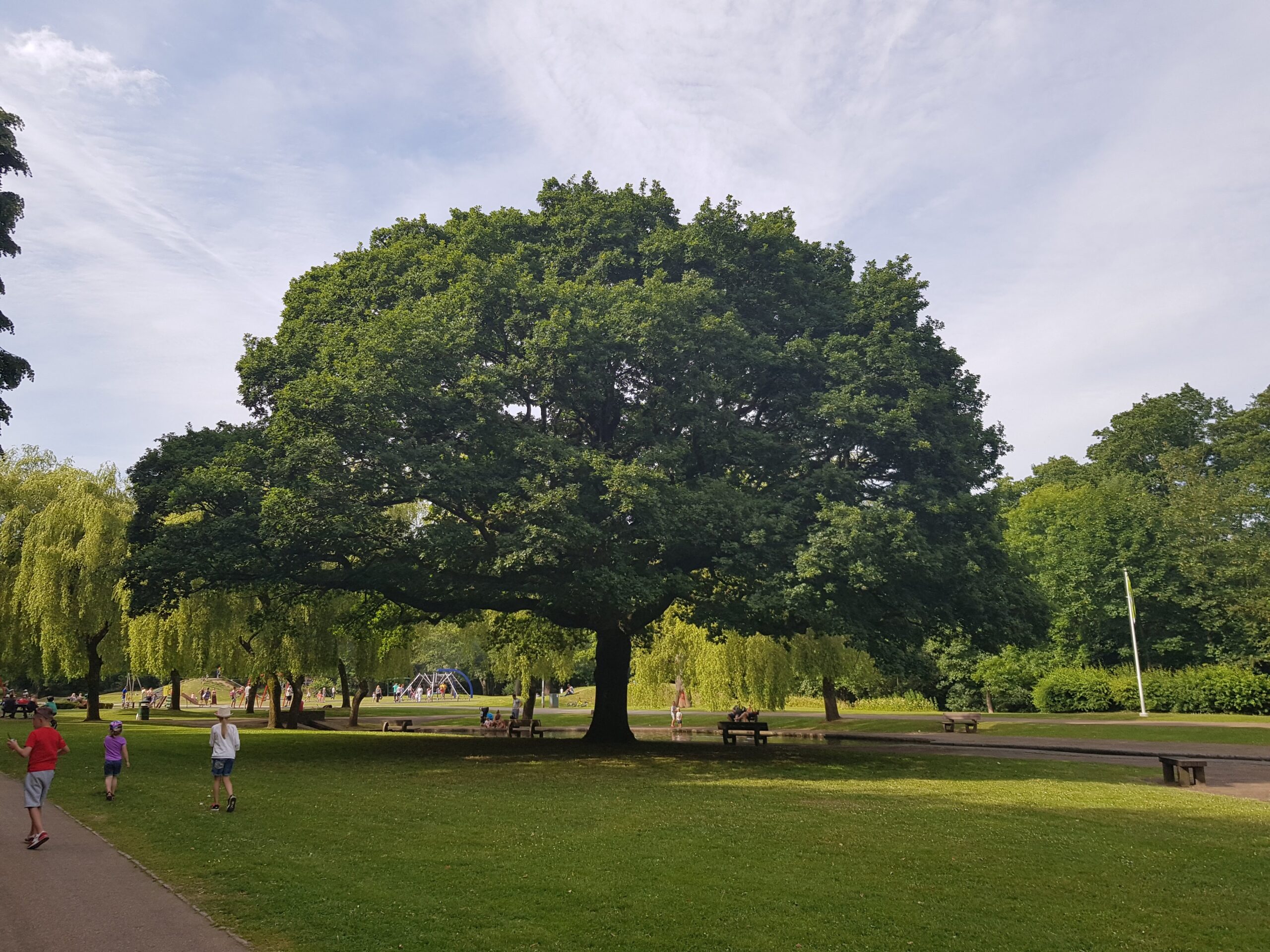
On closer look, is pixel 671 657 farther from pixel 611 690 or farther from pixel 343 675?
pixel 343 675

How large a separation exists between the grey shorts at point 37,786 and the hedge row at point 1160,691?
5096 cm

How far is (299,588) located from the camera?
2745 cm

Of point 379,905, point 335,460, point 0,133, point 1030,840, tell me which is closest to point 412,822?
point 379,905

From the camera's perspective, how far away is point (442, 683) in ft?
373

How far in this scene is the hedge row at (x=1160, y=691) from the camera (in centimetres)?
4534

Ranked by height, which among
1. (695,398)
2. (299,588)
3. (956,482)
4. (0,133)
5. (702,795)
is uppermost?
(0,133)

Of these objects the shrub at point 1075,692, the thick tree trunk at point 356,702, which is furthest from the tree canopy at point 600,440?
the shrub at point 1075,692

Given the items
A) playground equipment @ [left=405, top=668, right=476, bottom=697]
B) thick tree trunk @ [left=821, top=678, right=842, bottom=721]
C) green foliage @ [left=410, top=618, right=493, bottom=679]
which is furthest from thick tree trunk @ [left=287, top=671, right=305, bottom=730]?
playground equipment @ [left=405, top=668, right=476, bottom=697]

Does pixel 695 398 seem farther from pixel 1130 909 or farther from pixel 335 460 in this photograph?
pixel 1130 909

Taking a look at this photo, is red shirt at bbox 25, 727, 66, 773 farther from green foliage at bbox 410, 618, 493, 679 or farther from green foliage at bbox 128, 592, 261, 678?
green foliage at bbox 128, 592, 261, 678

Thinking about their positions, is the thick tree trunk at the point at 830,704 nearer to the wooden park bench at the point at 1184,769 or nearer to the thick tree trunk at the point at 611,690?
the thick tree trunk at the point at 611,690

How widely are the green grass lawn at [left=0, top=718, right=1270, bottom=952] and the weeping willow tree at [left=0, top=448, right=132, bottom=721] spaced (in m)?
16.0

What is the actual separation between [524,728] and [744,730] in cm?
1133

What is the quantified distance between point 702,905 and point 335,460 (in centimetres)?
1646
